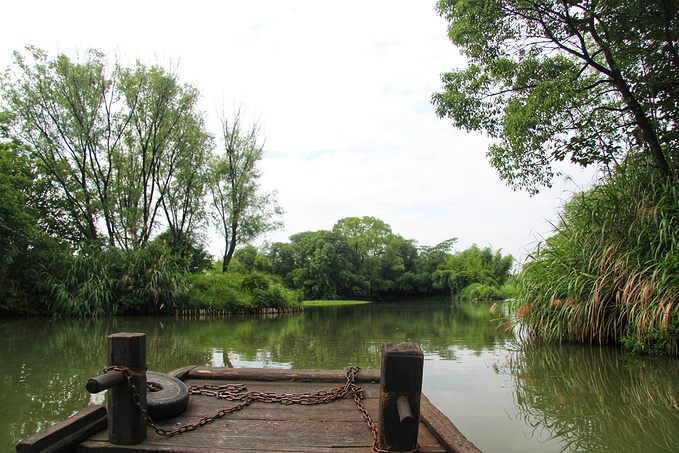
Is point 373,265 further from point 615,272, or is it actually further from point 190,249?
point 615,272

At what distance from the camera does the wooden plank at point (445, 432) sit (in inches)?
76.8

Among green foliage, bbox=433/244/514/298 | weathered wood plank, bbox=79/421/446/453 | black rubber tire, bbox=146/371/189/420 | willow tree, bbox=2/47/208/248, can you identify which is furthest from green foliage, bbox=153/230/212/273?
green foliage, bbox=433/244/514/298

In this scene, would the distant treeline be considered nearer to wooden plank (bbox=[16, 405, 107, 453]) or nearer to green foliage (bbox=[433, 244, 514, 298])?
green foliage (bbox=[433, 244, 514, 298])

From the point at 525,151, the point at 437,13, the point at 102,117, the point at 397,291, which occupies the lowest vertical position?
the point at 397,291

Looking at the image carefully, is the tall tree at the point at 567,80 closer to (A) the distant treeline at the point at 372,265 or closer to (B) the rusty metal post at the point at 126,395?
(B) the rusty metal post at the point at 126,395

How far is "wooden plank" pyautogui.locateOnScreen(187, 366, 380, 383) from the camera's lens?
11.1ft

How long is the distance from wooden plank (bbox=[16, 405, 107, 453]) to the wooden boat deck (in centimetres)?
5

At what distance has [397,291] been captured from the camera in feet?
156

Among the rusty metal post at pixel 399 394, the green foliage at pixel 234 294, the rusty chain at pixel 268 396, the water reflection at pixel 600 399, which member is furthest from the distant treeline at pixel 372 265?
the rusty metal post at pixel 399 394

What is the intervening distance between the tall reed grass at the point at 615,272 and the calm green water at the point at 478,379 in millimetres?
397

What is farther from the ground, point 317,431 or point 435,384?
point 317,431

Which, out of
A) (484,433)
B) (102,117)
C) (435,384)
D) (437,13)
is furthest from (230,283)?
(484,433)

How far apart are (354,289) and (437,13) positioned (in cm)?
3572

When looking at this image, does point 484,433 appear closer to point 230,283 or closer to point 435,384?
point 435,384
